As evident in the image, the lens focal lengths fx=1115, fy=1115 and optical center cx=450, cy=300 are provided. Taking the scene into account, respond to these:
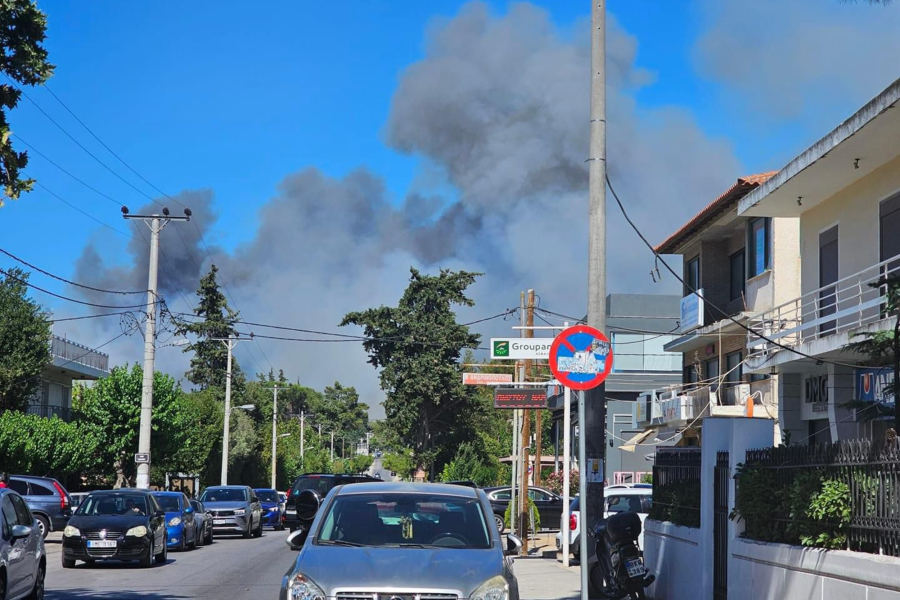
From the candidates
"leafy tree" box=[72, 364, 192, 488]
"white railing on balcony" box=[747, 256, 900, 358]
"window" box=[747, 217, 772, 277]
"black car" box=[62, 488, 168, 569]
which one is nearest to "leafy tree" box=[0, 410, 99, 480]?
"leafy tree" box=[72, 364, 192, 488]

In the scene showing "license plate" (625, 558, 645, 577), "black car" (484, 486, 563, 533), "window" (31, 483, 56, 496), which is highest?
"license plate" (625, 558, 645, 577)

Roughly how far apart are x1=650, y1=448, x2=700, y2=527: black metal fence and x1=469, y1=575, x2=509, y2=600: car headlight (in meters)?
6.68

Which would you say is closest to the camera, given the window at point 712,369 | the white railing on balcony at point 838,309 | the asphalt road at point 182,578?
the asphalt road at point 182,578

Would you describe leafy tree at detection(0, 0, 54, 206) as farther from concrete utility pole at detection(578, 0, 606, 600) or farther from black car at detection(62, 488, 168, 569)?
black car at detection(62, 488, 168, 569)

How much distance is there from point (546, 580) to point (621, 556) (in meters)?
5.65

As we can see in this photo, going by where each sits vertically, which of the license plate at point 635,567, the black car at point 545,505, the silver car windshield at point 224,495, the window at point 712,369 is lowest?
the black car at point 545,505

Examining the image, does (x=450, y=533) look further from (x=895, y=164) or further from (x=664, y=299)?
(x=664, y=299)

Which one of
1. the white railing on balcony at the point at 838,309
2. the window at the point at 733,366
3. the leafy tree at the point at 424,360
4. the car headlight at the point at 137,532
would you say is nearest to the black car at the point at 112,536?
the car headlight at the point at 137,532

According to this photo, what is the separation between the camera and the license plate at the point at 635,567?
14.6m

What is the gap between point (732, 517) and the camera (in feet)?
41.7

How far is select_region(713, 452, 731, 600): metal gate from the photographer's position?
1311cm

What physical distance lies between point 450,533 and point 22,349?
39.4m

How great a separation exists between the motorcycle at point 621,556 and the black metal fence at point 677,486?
71cm

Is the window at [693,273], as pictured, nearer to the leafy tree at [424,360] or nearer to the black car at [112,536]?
the black car at [112,536]
